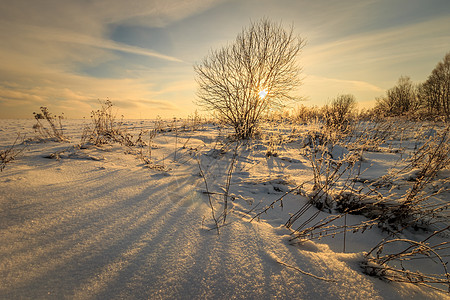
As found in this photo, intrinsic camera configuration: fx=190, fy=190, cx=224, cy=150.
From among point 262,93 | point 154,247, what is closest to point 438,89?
point 262,93

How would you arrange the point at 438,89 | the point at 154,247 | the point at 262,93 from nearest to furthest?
the point at 154,247 < the point at 262,93 < the point at 438,89

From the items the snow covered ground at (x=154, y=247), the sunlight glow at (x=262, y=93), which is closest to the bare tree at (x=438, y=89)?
the sunlight glow at (x=262, y=93)

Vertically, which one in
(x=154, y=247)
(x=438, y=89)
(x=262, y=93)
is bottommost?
(x=154, y=247)

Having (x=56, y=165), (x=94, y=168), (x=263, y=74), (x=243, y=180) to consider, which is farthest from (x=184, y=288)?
(x=263, y=74)

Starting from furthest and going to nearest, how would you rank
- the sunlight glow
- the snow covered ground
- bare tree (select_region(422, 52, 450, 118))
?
1. bare tree (select_region(422, 52, 450, 118))
2. the sunlight glow
3. the snow covered ground

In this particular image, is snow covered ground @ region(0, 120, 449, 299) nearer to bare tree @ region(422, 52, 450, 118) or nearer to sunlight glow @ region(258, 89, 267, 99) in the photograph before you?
sunlight glow @ region(258, 89, 267, 99)

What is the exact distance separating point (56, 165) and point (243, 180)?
2.39m

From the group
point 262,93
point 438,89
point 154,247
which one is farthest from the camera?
point 438,89

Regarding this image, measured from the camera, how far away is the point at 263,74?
613cm

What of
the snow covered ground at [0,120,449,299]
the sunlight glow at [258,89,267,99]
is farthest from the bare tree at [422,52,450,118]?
the snow covered ground at [0,120,449,299]

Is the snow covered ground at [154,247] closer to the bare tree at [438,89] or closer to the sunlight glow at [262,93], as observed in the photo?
the sunlight glow at [262,93]

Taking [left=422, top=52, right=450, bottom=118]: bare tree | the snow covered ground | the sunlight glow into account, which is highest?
[left=422, top=52, right=450, bottom=118]: bare tree

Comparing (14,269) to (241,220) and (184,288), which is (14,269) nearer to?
(184,288)

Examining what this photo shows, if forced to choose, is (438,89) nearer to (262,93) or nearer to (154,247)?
(262,93)
